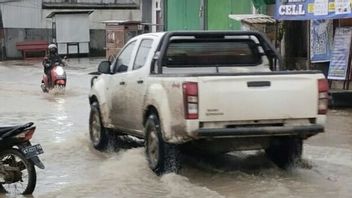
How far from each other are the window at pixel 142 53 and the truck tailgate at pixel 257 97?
172 centimetres

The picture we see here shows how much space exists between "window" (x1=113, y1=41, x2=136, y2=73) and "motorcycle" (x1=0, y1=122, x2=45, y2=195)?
254 centimetres

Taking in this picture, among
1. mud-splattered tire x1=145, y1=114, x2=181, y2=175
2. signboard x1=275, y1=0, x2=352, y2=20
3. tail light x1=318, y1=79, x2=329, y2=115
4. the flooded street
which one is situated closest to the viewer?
the flooded street

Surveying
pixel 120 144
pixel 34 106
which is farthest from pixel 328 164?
pixel 34 106

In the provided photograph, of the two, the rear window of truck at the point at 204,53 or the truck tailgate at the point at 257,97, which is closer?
the truck tailgate at the point at 257,97

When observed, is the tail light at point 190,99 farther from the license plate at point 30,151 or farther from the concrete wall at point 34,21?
the concrete wall at point 34,21

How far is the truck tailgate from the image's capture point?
24.6ft

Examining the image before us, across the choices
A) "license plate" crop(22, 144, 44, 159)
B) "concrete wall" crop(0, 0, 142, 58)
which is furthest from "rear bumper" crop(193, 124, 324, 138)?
"concrete wall" crop(0, 0, 142, 58)

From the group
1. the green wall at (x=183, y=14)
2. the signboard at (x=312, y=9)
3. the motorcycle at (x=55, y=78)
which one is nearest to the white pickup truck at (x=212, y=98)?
the signboard at (x=312, y=9)

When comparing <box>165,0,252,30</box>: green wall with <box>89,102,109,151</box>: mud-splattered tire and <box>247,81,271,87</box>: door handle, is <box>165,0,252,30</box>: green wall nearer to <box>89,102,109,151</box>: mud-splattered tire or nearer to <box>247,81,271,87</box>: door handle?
<box>89,102,109,151</box>: mud-splattered tire

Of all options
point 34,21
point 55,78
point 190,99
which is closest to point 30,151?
point 190,99

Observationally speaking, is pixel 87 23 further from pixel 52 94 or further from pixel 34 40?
pixel 52 94

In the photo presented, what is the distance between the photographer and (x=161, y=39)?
870 centimetres

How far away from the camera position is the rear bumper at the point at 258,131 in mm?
7516

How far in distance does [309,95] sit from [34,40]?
34815mm
